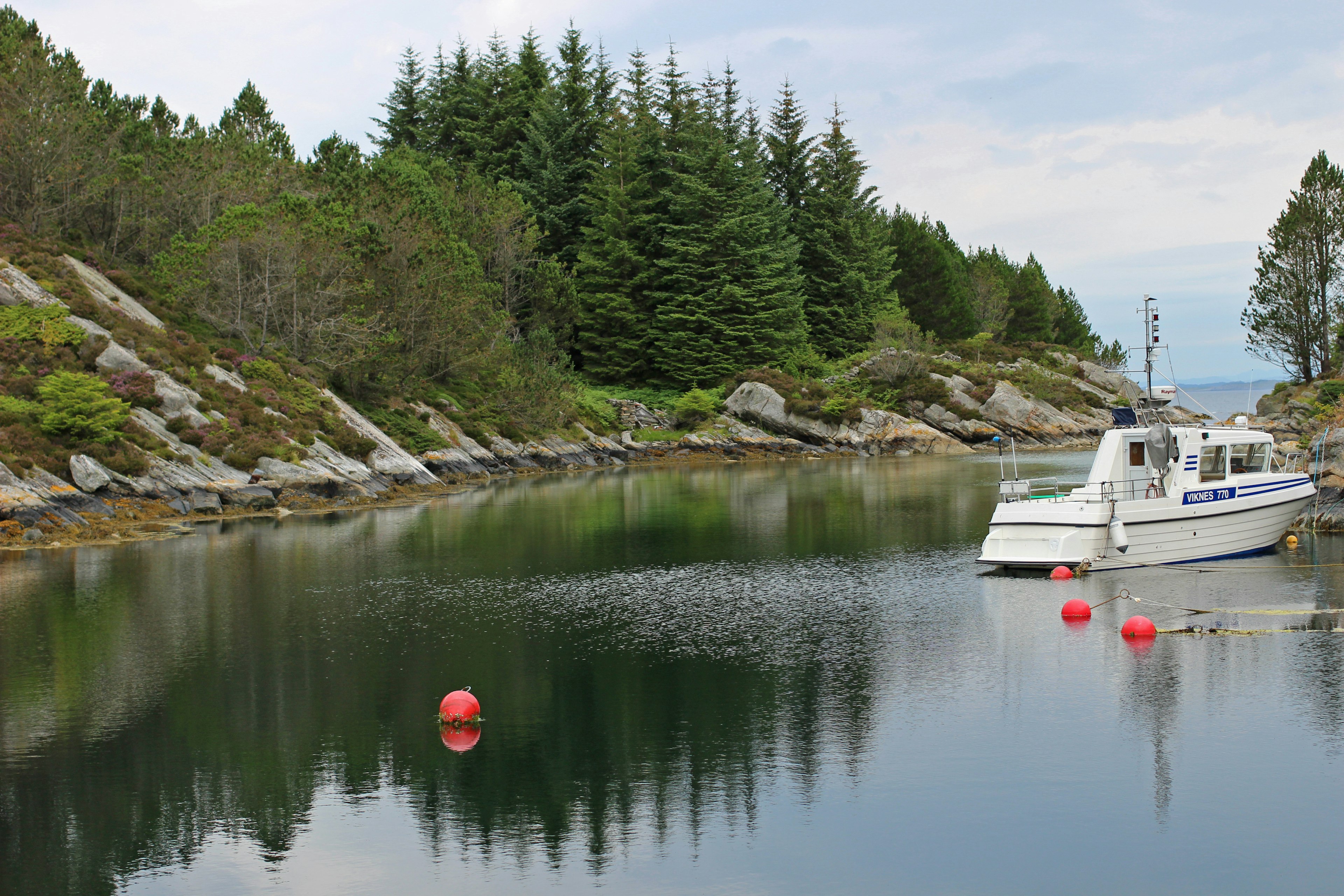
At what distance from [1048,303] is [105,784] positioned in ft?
425

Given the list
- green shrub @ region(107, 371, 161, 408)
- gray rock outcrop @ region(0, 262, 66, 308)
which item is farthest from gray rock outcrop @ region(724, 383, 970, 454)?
gray rock outcrop @ region(0, 262, 66, 308)

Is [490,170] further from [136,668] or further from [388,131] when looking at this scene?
[136,668]

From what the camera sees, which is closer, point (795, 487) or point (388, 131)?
point (795, 487)

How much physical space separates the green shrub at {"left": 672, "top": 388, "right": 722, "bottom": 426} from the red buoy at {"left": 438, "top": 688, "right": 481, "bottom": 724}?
63720 millimetres

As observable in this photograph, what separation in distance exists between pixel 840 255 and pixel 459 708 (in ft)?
287

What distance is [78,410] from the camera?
37688 millimetres

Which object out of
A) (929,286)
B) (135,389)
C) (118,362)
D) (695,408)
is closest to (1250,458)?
(135,389)

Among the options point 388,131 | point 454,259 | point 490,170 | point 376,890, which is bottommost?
→ point 376,890

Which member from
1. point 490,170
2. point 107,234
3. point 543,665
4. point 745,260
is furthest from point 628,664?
point 490,170

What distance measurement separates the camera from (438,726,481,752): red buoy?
14758 mm

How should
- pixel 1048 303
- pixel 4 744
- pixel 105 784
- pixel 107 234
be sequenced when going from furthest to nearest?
pixel 1048 303 < pixel 107 234 < pixel 4 744 < pixel 105 784

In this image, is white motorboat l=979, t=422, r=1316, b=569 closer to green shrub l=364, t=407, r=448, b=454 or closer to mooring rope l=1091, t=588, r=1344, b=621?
mooring rope l=1091, t=588, r=1344, b=621

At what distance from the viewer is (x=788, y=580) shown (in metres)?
27.3

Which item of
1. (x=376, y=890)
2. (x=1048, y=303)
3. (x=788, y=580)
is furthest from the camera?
(x=1048, y=303)
